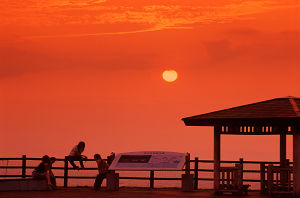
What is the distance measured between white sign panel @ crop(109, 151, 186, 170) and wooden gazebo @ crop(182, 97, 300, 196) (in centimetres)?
121

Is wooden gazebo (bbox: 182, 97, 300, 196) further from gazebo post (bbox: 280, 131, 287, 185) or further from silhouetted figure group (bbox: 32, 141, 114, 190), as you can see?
silhouetted figure group (bbox: 32, 141, 114, 190)

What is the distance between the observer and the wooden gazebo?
20906 mm

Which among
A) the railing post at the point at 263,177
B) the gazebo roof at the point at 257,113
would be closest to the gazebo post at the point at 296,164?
the gazebo roof at the point at 257,113

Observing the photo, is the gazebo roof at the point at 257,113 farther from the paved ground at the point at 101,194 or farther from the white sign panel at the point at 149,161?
the paved ground at the point at 101,194

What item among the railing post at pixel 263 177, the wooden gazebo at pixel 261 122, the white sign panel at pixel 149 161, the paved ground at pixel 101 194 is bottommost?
the paved ground at pixel 101 194

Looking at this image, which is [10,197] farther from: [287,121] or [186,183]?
[287,121]

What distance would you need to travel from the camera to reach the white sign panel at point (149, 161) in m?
22.9

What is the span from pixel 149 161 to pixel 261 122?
4.17 meters

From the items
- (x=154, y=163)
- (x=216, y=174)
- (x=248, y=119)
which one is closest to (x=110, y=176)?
(x=154, y=163)

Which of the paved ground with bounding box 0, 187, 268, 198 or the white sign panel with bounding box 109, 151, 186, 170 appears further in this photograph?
the white sign panel with bounding box 109, 151, 186, 170

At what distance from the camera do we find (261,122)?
2147 centimetres

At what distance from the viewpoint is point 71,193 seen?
21.7m

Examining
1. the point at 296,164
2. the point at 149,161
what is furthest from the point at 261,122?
the point at 149,161

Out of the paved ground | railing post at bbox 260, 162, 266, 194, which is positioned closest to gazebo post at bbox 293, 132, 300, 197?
the paved ground
